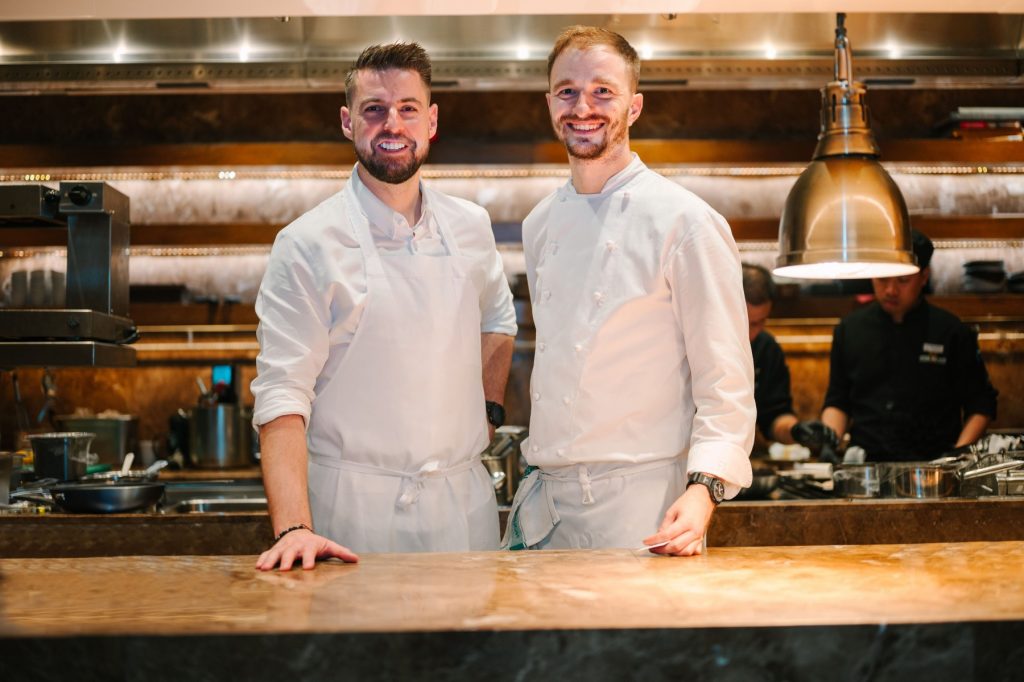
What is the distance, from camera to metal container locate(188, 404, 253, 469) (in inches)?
178

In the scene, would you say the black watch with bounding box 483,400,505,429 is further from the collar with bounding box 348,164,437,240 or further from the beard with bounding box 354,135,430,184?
the beard with bounding box 354,135,430,184

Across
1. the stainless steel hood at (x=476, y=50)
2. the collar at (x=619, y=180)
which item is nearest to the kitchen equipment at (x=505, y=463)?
the collar at (x=619, y=180)

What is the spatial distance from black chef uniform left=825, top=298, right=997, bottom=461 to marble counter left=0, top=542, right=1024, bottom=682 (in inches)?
130

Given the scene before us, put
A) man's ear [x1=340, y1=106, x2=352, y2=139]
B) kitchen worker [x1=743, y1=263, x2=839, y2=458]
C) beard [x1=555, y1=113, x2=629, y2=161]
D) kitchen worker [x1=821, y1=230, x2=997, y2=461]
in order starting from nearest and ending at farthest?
beard [x1=555, y1=113, x2=629, y2=161], man's ear [x1=340, y1=106, x2=352, y2=139], kitchen worker [x1=743, y1=263, x2=839, y2=458], kitchen worker [x1=821, y1=230, x2=997, y2=461]

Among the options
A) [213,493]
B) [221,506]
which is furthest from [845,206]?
[213,493]

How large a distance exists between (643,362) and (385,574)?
30.4 inches

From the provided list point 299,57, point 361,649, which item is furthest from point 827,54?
point 361,649

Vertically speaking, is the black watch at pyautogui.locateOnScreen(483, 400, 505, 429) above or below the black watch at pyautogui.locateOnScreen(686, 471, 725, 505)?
above

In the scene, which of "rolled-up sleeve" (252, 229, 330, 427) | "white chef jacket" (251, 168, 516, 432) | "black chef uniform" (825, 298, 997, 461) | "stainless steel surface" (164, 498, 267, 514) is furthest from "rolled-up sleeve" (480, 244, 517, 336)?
"black chef uniform" (825, 298, 997, 461)

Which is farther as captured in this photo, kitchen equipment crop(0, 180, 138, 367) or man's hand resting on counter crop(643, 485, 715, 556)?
kitchen equipment crop(0, 180, 138, 367)

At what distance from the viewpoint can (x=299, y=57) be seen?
3869 mm

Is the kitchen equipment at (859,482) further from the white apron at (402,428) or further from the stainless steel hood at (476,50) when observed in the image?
the stainless steel hood at (476,50)

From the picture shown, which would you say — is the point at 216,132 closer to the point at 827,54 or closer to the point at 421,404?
the point at 827,54

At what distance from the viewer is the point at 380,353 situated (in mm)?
1985
